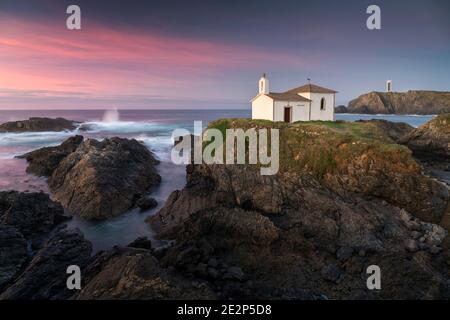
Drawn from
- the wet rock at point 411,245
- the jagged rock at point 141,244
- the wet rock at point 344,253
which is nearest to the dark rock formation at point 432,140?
the wet rock at point 411,245

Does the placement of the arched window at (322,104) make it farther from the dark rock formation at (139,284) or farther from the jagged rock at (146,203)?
the dark rock formation at (139,284)

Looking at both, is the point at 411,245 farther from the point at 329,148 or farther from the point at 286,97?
the point at 286,97

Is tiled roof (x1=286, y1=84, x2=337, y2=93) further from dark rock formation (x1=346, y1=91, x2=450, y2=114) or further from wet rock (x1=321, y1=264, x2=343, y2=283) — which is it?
dark rock formation (x1=346, y1=91, x2=450, y2=114)

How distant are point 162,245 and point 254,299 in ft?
20.4

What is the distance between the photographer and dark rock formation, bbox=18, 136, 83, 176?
26797mm

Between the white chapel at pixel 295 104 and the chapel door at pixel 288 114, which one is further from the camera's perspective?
the chapel door at pixel 288 114

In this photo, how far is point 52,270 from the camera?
11.9 meters

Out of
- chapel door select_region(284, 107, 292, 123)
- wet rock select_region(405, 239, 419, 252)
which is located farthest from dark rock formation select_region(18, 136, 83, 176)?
wet rock select_region(405, 239, 419, 252)

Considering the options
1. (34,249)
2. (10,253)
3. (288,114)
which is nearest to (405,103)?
(288,114)

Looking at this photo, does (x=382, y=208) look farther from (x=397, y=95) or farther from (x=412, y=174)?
(x=397, y=95)

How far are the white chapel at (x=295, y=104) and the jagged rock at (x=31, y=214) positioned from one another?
16633 mm

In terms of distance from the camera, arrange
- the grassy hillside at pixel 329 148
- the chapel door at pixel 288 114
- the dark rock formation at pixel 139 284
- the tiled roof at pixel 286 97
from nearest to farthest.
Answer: the dark rock formation at pixel 139 284 < the grassy hillside at pixel 329 148 < the tiled roof at pixel 286 97 < the chapel door at pixel 288 114

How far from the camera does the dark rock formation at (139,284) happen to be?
9.51 metres

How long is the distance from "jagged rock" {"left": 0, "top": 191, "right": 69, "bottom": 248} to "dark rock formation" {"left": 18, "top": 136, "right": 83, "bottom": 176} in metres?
8.76
